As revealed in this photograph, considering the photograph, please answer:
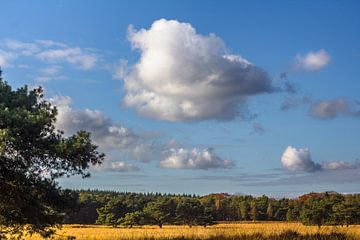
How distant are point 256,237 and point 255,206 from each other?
14310 centimetres

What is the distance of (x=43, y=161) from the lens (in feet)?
59.6

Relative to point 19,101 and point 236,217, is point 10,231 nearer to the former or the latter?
point 19,101

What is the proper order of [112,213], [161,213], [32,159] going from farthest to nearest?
1. [112,213]
2. [161,213]
3. [32,159]

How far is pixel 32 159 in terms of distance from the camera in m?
17.8

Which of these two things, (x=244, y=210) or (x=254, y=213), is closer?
(x=254, y=213)

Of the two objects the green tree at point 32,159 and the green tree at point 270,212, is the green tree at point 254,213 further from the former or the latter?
the green tree at point 32,159

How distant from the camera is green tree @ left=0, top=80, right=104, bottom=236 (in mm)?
16438

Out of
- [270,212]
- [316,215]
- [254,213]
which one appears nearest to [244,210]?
[254,213]

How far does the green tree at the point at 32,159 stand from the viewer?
1644cm

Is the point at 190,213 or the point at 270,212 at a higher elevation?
the point at 270,212

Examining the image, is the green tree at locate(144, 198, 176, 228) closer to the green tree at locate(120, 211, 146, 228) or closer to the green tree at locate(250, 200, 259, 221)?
the green tree at locate(120, 211, 146, 228)

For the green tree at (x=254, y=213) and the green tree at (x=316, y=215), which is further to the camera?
the green tree at (x=254, y=213)

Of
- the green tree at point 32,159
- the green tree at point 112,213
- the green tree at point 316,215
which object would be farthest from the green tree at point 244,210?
the green tree at point 32,159

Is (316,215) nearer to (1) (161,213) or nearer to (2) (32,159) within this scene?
(1) (161,213)
